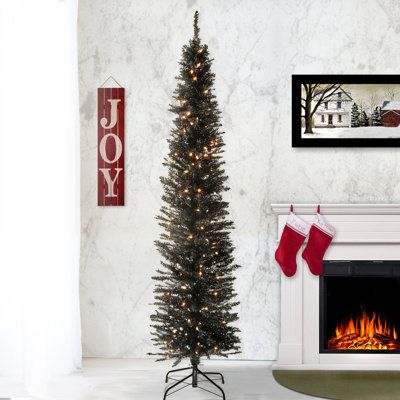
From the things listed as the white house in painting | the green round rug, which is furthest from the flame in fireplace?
the white house in painting

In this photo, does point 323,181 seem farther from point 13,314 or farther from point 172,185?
point 13,314

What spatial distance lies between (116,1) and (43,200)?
1.66 metres

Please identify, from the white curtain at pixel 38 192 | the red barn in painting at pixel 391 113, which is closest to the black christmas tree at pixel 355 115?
the red barn in painting at pixel 391 113

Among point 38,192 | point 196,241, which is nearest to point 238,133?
point 196,241

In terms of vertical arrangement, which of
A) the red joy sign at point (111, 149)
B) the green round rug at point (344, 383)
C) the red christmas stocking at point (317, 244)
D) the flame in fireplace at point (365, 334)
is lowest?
the green round rug at point (344, 383)

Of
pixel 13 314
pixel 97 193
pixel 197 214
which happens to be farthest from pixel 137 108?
pixel 13 314

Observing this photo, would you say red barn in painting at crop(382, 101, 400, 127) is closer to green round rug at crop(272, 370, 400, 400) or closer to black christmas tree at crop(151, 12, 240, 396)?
black christmas tree at crop(151, 12, 240, 396)

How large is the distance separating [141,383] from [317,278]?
4.47 ft

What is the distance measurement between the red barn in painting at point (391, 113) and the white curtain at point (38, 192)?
212 centimetres

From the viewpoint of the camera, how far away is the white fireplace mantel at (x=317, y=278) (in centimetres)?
399

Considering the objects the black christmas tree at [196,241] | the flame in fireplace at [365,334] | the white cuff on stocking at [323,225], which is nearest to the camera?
the black christmas tree at [196,241]

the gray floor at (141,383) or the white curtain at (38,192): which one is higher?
the white curtain at (38,192)

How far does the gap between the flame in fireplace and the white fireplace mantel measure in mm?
81

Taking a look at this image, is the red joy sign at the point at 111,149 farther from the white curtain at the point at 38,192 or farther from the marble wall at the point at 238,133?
the white curtain at the point at 38,192
